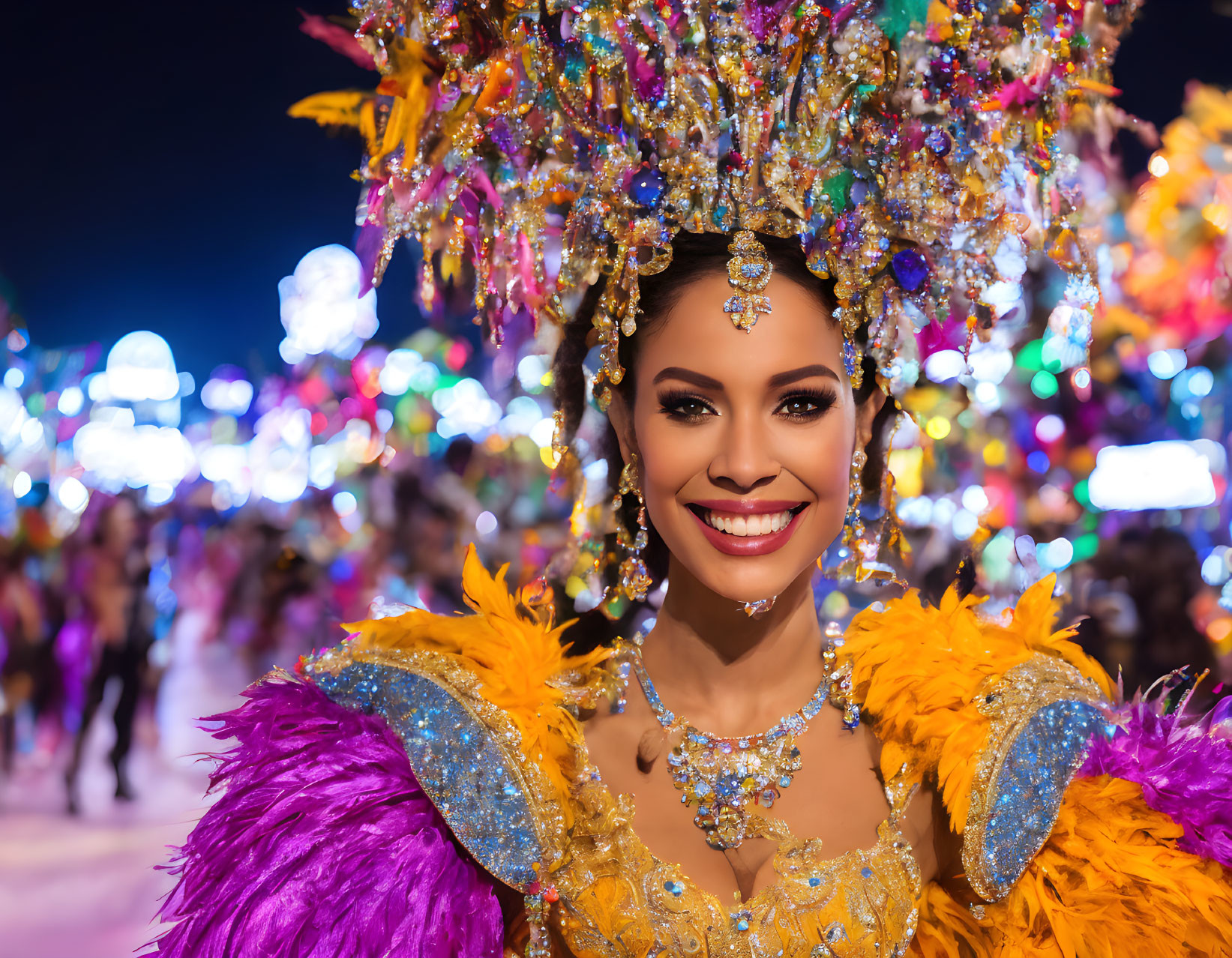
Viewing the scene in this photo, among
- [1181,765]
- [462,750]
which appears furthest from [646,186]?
[1181,765]

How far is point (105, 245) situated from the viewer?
4.64 m

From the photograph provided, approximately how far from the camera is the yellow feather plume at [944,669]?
4.73ft

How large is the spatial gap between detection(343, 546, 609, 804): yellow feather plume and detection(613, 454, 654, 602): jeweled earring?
16 centimetres

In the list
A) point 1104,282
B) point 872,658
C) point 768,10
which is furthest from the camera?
point 1104,282

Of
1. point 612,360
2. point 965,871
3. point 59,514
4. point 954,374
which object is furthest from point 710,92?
point 59,514

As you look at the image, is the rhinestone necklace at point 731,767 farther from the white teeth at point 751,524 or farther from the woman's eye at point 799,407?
the woman's eye at point 799,407

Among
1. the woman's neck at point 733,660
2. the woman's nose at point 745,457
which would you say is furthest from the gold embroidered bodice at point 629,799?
the woman's nose at point 745,457

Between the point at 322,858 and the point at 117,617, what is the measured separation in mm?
5229

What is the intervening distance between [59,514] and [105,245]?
2.14 meters

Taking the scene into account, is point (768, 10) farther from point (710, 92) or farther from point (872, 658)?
point (872, 658)

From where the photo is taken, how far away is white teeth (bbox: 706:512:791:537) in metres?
1.42

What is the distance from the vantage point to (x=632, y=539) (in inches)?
65.4

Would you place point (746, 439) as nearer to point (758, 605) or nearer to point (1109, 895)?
point (758, 605)

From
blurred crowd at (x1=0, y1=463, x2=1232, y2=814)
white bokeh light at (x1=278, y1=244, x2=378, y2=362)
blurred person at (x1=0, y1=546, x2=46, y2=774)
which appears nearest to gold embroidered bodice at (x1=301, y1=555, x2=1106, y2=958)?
white bokeh light at (x1=278, y1=244, x2=378, y2=362)
